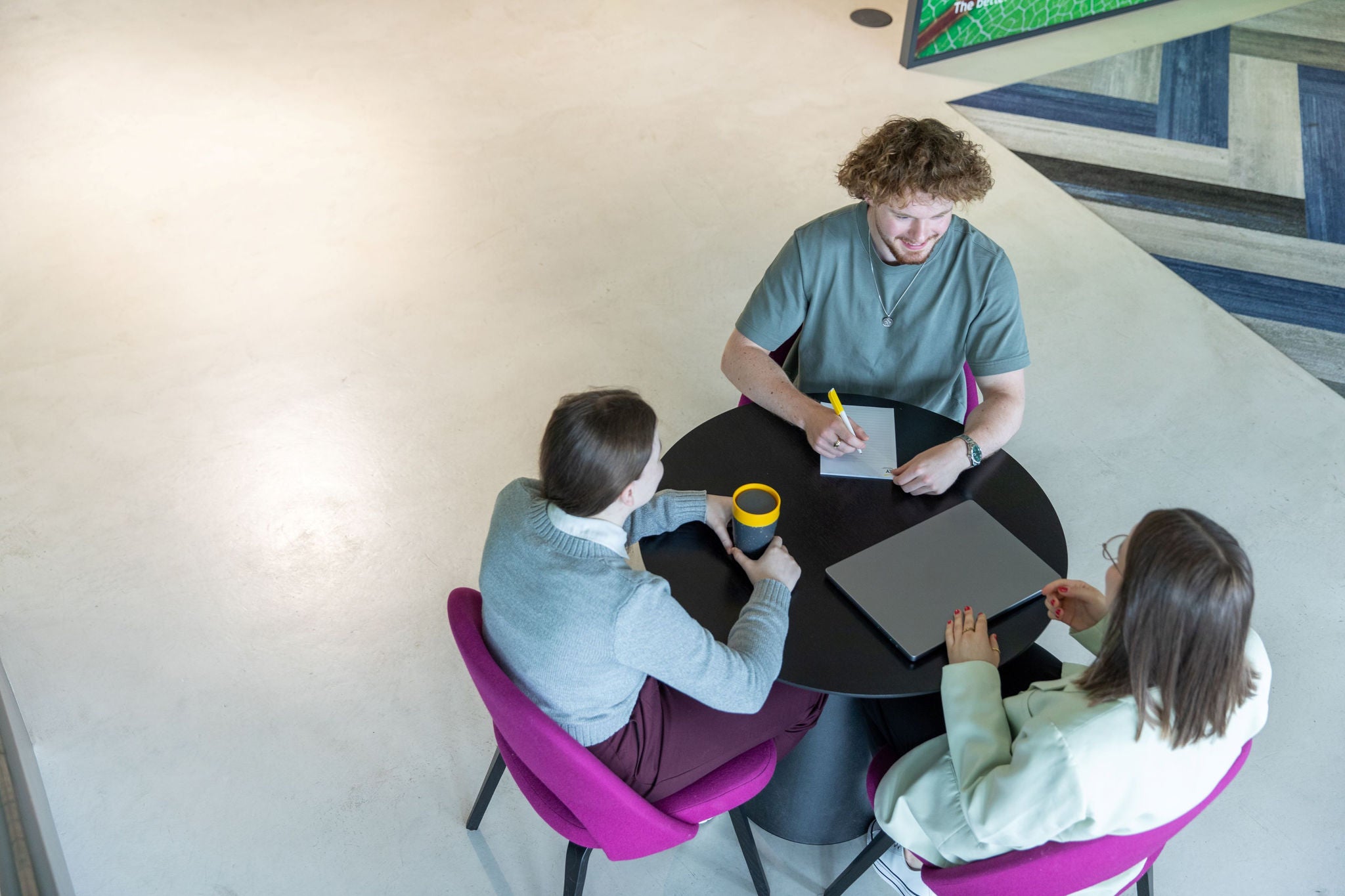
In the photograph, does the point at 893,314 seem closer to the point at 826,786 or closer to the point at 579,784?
the point at 826,786

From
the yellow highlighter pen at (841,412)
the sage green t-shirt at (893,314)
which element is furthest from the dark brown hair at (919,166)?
the yellow highlighter pen at (841,412)

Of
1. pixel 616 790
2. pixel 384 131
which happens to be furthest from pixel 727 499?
pixel 384 131

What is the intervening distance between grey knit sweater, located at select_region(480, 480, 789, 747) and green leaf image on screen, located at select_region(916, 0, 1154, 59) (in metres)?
4.37

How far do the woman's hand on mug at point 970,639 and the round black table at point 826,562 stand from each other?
0.11ft

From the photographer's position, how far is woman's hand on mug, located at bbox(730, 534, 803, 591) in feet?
5.96

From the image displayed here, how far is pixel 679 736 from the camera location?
183 centimetres

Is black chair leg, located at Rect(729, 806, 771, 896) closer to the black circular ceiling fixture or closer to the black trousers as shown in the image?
the black trousers

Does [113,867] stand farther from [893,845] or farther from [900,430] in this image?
[900,430]

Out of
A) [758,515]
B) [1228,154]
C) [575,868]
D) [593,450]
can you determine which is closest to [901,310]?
[758,515]

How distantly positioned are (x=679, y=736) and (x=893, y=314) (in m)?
1.10

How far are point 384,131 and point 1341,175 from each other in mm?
4437

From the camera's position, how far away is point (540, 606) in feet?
5.21

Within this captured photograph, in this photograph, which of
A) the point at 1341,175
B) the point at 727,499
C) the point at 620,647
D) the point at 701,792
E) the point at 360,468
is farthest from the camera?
the point at 1341,175

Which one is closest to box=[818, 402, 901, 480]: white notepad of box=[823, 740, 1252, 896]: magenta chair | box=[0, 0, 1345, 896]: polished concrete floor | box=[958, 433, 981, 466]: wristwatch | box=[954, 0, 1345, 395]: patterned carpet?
box=[958, 433, 981, 466]: wristwatch
